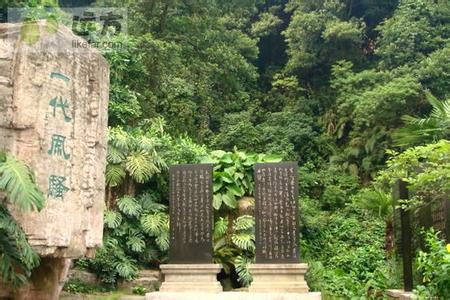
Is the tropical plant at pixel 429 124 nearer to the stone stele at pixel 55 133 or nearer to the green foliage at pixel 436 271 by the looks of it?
the green foliage at pixel 436 271

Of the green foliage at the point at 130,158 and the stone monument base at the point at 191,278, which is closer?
the stone monument base at the point at 191,278

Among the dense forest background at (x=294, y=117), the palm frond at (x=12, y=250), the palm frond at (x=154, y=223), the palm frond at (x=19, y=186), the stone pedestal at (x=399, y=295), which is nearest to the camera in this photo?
the palm frond at (x=19, y=186)

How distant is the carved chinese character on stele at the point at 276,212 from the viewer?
323 inches

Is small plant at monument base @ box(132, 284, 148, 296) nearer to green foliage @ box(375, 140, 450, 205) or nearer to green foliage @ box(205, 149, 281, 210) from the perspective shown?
green foliage @ box(205, 149, 281, 210)

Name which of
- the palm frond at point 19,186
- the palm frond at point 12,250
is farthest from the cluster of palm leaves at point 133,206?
the palm frond at point 19,186

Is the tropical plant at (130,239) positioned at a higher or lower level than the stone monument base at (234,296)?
higher

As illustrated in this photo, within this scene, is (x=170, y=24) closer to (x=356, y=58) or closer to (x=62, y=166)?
(x=356, y=58)

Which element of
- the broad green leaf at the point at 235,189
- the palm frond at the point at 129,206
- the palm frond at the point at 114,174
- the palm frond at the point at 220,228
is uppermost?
the palm frond at the point at 114,174

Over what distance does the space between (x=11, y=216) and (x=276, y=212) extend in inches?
186

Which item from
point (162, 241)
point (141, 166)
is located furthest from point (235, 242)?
point (141, 166)

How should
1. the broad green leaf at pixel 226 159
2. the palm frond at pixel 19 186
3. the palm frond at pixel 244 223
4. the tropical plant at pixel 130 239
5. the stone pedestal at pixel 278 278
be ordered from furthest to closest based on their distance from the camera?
1. the broad green leaf at pixel 226 159
2. the palm frond at pixel 244 223
3. the tropical plant at pixel 130 239
4. the stone pedestal at pixel 278 278
5. the palm frond at pixel 19 186

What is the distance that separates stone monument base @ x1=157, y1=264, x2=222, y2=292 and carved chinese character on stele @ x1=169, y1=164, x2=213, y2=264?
0.12m

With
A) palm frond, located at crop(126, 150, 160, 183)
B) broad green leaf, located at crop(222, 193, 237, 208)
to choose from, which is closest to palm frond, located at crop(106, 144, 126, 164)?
palm frond, located at crop(126, 150, 160, 183)

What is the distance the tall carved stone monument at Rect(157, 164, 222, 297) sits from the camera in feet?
26.7
